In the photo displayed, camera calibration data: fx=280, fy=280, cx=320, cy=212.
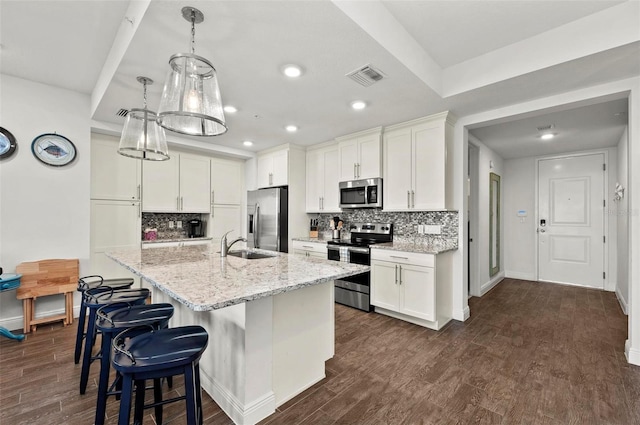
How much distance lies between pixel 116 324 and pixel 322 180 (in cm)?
348

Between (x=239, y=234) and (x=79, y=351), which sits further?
(x=239, y=234)

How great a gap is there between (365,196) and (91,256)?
3657 mm

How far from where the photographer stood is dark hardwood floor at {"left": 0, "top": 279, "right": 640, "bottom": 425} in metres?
1.76

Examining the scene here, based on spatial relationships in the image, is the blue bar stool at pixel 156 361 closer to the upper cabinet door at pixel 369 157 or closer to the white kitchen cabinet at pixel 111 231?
the white kitchen cabinet at pixel 111 231

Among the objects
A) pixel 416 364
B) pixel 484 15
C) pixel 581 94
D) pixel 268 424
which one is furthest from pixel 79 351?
pixel 581 94

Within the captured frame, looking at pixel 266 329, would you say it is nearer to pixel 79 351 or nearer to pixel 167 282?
pixel 167 282

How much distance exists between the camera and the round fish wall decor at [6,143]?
2.93 meters

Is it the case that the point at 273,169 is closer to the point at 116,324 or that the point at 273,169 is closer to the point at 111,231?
the point at 111,231

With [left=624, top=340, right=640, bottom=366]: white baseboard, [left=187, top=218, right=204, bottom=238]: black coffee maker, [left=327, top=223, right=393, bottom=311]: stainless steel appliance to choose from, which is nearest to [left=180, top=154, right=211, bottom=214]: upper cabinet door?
[left=187, top=218, right=204, bottom=238]: black coffee maker

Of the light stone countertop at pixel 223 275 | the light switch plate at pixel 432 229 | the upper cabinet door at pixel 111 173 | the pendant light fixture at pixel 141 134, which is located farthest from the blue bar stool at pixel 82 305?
the light switch plate at pixel 432 229

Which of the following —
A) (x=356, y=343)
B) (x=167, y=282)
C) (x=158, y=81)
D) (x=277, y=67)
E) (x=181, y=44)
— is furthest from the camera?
(x=356, y=343)

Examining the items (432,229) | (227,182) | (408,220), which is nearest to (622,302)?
(432,229)

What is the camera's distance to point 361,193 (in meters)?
4.00

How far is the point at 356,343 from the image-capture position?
9.00 feet
